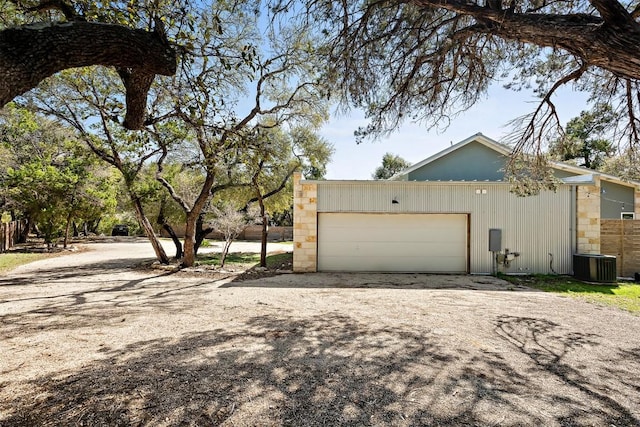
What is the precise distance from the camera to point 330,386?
121 inches

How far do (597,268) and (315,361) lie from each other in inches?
361

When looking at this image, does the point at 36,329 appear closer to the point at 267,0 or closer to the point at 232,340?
the point at 232,340

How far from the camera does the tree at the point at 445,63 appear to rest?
15.6ft

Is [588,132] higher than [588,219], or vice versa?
[588,132]

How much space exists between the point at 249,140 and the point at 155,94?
4.53 metres

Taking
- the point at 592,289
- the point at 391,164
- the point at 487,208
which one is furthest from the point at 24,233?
the point at 391,164

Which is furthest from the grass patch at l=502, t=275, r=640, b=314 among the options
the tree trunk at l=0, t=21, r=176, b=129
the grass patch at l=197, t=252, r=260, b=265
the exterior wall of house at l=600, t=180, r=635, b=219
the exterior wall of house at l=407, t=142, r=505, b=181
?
the grass patch at l=197, t=252, r=260, b=265

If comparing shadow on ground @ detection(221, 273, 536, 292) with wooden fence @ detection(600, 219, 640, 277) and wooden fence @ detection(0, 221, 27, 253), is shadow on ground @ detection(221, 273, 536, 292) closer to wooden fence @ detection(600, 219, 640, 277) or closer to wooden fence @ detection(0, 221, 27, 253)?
wooden fence @ detection(600, 219, 640, 277)

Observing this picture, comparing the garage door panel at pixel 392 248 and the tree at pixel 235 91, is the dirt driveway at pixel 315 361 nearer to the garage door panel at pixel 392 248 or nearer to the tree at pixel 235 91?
the tree at pixel 235 91

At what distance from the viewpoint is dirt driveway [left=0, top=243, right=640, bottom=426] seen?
8.73 feet

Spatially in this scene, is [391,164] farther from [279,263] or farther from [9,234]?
[9,234]

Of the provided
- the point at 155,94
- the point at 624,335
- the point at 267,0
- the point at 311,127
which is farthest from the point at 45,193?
the point at 624,335

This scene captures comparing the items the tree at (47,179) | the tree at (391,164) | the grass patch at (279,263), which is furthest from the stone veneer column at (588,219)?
the tree at (391,164)

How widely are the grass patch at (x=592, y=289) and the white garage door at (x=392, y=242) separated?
1795mm
